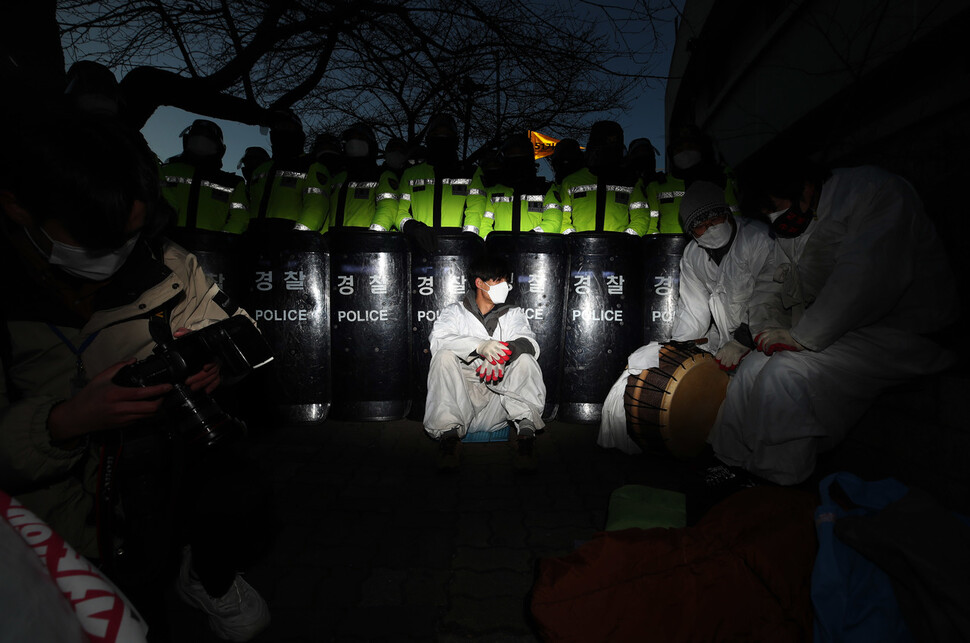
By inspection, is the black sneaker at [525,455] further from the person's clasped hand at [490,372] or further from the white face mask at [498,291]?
the white face mask at [498,291]

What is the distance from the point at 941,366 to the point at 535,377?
2.46 meters

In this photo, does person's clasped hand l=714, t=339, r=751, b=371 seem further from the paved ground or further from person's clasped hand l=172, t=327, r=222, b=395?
person's clasped hand l=172, t=327, r=222, b=395

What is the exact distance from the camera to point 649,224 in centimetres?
604

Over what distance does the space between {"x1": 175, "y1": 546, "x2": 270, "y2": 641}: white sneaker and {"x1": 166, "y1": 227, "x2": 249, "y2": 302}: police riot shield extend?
8.42 feet

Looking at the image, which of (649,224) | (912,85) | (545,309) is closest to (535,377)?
(545,309)

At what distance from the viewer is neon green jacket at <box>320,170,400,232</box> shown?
5.98m

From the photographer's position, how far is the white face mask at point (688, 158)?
5.84 meters

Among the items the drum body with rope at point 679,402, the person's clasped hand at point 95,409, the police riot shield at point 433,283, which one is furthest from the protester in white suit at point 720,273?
the person's clasped hand at point 95,409

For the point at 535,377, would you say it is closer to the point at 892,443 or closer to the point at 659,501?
the point at 659,501

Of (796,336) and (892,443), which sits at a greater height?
(796,336)

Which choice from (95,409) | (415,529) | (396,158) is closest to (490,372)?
(415,529)

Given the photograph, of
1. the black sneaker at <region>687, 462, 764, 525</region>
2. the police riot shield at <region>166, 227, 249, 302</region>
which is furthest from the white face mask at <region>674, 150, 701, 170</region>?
the police riot shield at <region>166, 227, 249, 302</region>

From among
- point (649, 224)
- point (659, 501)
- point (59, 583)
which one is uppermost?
point (649, 224)

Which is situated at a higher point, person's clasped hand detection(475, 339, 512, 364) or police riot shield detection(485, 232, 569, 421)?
police riot shield detection(485, 232, 569, 421)
